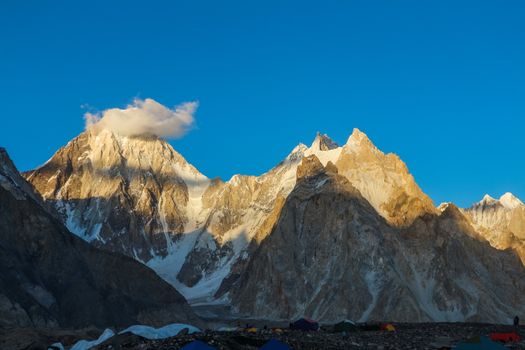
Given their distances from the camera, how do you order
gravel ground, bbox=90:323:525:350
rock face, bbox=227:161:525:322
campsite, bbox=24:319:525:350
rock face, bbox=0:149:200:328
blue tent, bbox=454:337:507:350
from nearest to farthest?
blue tent, bbox=454:337:507:350 < campsite, bbox=24:319:525:350 < gravel ground, bbox=90:323:525:350 < rock face, bbox=0:149:200:328 < rock face, bbox=227:161:525:322

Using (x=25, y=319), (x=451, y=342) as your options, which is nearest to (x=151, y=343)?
(x=451, y=342)

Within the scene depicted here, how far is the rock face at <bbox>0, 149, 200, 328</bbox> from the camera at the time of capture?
111125 millimetres

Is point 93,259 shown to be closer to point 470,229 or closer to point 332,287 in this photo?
point 332,287

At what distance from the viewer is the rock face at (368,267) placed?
155 meters

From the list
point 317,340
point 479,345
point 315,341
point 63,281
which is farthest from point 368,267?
point 479,345

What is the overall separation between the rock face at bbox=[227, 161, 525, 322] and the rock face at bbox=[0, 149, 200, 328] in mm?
34541

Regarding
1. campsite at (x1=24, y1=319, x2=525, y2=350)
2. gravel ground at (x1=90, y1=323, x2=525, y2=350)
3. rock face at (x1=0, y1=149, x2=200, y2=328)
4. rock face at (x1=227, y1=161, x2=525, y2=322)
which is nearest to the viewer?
campsite at (x1=24, y1=319, x2=525, y2=350)

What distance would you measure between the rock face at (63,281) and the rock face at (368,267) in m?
34.5

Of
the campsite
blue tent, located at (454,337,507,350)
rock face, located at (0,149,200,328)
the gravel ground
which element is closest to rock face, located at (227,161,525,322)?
rock face, located at (0,149,200,328)

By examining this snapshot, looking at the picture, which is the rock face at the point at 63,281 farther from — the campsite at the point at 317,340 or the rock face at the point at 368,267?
the campsite at the point at 317,340

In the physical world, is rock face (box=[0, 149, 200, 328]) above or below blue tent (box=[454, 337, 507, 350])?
above

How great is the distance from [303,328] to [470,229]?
119 meters

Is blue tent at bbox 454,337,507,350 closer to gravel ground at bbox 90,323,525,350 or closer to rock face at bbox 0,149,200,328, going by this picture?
gravel ground at bbox 90,323,525,350

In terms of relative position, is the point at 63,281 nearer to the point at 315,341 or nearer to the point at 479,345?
the point at 315,341
